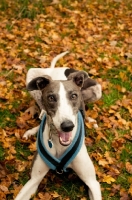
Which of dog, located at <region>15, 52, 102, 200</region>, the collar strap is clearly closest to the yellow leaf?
dog, located at <region>15, 52, 102, 200</region>

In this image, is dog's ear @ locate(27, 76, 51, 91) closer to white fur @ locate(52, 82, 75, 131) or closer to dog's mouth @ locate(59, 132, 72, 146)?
white fur @ locate(52, 82, 75, 131)

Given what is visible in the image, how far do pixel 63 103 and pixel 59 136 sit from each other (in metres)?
0.42

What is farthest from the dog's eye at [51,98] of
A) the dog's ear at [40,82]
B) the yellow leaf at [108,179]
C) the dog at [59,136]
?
the yellow leaf at [108,179]

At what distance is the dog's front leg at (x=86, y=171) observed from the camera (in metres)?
3.91

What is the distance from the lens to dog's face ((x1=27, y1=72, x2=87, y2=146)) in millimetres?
3297

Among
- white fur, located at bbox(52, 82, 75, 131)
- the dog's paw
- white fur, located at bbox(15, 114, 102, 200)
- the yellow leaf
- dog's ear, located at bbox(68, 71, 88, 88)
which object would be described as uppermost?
dog's ear, located at bbox(68, 71, 88, 88)

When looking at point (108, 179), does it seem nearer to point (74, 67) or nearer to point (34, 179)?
point (34, 179)

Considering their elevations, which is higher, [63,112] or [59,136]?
[63,112]

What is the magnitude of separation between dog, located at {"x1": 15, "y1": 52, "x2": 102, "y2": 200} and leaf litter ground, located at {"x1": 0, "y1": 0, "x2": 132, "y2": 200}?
33 cm

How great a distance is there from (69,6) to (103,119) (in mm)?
4429

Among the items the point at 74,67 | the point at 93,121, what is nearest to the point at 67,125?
the point at 93,121

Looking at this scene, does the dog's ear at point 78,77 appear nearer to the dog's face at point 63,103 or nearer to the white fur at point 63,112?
the dog's face at point 63,103

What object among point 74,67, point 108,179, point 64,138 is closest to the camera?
point 64,138

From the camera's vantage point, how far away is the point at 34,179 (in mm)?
4047
